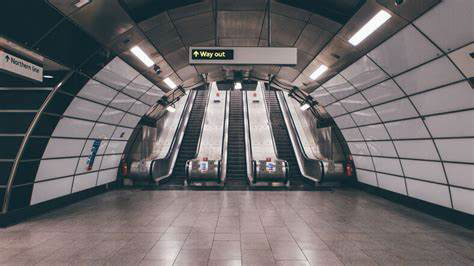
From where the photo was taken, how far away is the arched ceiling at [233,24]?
4.01m

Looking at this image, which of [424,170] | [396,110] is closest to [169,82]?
[396,110]

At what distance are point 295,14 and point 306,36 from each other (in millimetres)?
844

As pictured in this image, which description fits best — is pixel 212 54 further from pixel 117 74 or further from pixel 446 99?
pixel 446 99

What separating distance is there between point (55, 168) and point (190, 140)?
8021 millimetres

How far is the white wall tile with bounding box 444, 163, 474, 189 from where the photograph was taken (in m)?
5.01

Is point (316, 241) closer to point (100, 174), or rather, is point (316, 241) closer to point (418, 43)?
point (418, 43)

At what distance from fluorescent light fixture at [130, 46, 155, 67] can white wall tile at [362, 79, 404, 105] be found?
6.08 meters

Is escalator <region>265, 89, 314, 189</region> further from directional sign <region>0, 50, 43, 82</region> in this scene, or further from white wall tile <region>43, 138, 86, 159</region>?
directional sign <region>0, 50, 43, 82</region>

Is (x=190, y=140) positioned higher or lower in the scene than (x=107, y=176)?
higher

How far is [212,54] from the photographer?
457 centimetres

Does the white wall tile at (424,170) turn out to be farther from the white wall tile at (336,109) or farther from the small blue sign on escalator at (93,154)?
the small blue sign on escalator at (93,154)

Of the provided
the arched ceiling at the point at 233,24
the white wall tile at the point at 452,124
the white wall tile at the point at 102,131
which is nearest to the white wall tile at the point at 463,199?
the white wall tile at the point at 452,124

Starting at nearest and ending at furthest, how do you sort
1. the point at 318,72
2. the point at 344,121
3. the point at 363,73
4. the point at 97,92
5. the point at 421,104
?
the point at 421,104, the point at 363,73, the point at 97,92, the point at 318,72, the point at 344,121

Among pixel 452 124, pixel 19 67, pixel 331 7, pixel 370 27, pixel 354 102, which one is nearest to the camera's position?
pixel 19 67
